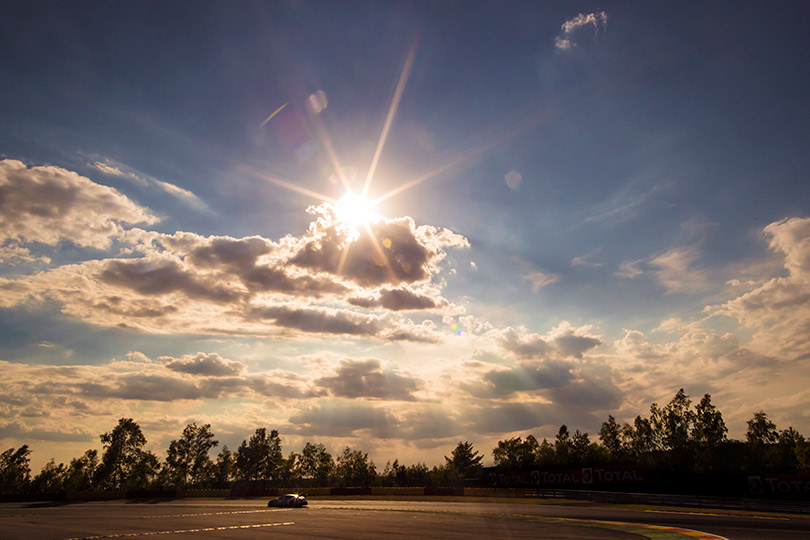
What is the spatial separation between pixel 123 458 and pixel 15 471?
58369 millimetres

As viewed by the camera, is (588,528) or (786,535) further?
(588,528)

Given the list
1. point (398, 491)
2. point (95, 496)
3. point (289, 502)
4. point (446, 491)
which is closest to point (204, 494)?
point (95, 496)

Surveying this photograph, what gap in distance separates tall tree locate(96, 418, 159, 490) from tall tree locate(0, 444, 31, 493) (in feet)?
150

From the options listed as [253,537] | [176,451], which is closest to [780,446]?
[253,537]

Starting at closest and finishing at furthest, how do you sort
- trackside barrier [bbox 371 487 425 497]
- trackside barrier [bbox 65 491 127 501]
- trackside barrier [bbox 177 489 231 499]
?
trackside barrier [bbox 371 487 425 497]
trackside barrier [bbox 65 491 127 501]
trackside barrier [bbox 177 489 231 499]

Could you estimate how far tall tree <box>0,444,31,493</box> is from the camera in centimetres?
14575

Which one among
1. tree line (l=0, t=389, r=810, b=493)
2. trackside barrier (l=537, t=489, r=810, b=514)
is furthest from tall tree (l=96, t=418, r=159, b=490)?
trackside barrier (l=537, t=489, r=810, b=514)

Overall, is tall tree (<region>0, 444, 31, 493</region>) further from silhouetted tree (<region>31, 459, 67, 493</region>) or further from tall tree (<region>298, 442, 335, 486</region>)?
tall tree (<region>298, 442, 335, 486</region>)

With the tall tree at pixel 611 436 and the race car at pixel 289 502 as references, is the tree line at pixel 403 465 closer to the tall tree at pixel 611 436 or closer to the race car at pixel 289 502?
the tall tree at pixel 611 436

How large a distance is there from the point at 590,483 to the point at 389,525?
2164 inches

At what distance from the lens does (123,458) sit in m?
125

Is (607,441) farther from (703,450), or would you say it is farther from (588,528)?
(588,528)

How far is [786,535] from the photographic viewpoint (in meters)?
23.0

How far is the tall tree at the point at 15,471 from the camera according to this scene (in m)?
146
